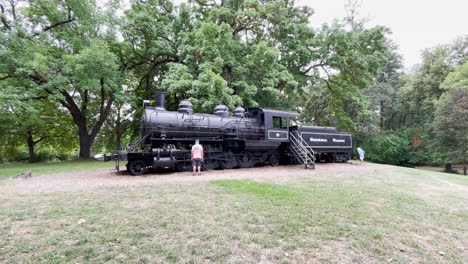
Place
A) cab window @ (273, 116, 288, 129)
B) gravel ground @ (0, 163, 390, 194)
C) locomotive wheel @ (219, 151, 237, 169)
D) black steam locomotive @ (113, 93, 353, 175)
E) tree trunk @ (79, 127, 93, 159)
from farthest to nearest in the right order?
tree trunk @ (79, 127, 93, 159) → cab window @ (273, 116, 288, 129) → locomotive wheel @ (219, 151, 237, 169) → black steam locomotive @ (113, 93, 353, 175) → gravel ground @ (0, 163, 390, 194)

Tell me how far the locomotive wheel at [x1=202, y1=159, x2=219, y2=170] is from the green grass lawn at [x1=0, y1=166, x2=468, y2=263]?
5640 millimetres

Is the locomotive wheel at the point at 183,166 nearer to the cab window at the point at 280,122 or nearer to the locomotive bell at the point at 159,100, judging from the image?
the locomotive bell at the point at 159,100

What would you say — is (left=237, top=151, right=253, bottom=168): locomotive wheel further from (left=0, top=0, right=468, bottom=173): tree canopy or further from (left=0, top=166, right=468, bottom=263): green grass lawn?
(left=0, top=166, right=468, bottom=263): green grass lawn

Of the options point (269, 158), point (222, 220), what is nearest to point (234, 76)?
point (269, 158)

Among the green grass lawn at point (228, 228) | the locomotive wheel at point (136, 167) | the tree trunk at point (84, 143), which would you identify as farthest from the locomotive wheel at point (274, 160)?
the tree trunk at point (84, 143)

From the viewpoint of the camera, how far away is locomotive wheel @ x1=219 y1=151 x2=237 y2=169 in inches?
481

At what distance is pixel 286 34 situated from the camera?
19984mm

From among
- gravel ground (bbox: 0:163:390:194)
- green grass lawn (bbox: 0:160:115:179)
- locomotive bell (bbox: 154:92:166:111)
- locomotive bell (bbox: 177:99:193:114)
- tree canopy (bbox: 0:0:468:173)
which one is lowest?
green grass lawn (bbox: 0:160:115:179)

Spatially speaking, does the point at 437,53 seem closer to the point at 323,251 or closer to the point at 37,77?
the point at 323,251

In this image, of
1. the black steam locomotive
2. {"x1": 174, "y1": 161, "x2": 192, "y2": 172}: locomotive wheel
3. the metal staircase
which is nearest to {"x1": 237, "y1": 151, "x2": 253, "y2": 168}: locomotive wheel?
the black steam locomotive

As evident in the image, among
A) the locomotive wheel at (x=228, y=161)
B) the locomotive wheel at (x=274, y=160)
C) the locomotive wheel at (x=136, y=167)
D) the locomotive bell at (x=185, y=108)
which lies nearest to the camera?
the locomotive wheel at (x=136, y=167)

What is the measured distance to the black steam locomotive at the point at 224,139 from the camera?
10195 millimetres

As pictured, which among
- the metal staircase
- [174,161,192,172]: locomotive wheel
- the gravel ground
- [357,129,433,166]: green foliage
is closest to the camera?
the gravel ground

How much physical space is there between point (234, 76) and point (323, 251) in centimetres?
1557
